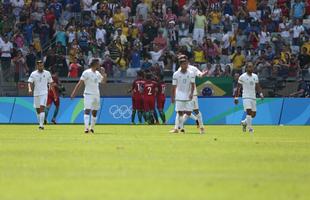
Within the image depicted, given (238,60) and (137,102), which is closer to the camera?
(137,102)

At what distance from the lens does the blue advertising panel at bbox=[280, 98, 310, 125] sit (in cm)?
4128

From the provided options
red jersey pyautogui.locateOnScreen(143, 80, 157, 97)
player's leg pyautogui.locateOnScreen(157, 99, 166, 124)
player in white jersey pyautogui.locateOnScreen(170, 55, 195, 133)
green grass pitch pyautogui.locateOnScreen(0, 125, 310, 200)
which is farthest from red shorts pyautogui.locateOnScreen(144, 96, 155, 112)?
green grass pitch pyautogui.locateOnScreen(0, 125, 310, 200)

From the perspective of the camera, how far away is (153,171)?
15.1m

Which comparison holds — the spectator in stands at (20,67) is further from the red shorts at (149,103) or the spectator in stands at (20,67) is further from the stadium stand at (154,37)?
the red shorts at (149,103)

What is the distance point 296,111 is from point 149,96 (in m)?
6.62

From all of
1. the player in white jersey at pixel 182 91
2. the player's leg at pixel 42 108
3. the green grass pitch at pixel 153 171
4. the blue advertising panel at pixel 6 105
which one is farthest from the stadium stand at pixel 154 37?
the green grass pitch at pixel 153 171

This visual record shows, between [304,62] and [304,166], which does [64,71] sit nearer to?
[304,62]

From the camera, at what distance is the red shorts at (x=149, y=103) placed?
136 feet

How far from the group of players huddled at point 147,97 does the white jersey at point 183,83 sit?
10501 mm

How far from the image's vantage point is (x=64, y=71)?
146 ft

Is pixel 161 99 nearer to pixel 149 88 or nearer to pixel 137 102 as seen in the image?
pixel 149 88

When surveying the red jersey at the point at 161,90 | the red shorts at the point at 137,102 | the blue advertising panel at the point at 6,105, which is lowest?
the blue advertising panel at the point at 6,105

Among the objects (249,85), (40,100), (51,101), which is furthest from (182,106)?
(51,101)

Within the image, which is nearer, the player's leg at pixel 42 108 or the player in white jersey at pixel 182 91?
the player in white jersey at pixel 182 91
